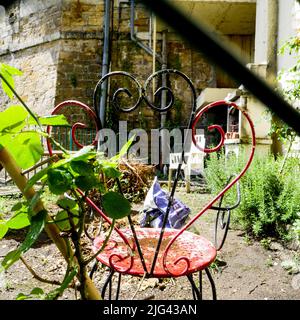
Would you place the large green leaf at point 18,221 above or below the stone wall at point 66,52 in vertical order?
below

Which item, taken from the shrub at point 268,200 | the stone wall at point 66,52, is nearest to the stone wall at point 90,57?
the stone wall at point 66,52

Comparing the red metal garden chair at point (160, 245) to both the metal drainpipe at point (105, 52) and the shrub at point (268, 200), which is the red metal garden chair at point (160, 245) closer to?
the shrub at point (268, 200)

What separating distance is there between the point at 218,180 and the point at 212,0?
182 inches

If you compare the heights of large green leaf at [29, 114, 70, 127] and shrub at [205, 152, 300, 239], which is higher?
large green leaf at [29, 114, 70, 127]

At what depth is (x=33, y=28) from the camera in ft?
30.6

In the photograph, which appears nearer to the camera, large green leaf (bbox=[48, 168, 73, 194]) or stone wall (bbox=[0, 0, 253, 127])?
large green leaf (bbox=[48, 168, 73, 194])

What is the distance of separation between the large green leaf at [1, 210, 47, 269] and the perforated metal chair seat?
507mm

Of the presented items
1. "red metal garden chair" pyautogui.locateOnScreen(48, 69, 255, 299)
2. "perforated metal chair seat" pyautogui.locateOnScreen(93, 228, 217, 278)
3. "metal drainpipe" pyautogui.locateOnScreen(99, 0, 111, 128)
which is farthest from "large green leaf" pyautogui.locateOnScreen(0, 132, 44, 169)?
"metal drainpipe" pyautogui.locateOnScreen(99, 0, 111, 128)

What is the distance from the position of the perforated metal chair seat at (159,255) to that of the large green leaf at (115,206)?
46cm

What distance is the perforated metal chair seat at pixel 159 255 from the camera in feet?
3.66

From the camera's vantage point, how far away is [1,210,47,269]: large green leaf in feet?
1.86

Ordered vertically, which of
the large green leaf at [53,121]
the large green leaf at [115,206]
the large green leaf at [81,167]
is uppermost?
the large green leaf at [53,121]

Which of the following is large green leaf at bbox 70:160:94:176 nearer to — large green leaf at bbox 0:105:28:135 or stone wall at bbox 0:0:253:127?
large green leaf at bbox 0:105:28:135
